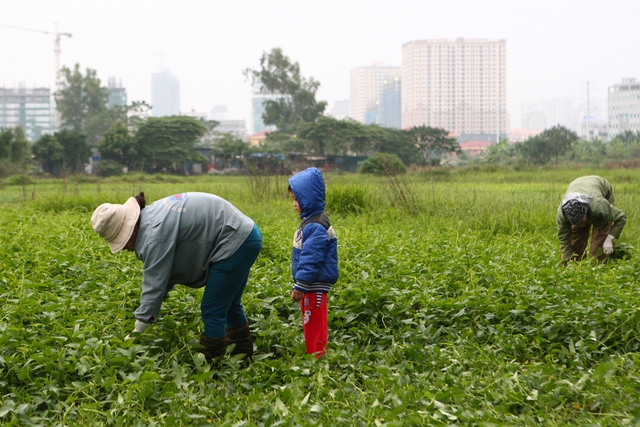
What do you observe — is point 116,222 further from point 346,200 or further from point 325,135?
point 325,135

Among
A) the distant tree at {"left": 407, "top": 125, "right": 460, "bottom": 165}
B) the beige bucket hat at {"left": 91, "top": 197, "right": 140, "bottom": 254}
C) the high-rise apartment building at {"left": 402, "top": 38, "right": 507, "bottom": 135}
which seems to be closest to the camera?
the beige bucket hat at {"left": 91, "top": 197, "right": 140, "bottom": 254}

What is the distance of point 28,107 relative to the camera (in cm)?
9819

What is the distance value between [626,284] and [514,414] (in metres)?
2.52

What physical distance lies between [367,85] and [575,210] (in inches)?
3883

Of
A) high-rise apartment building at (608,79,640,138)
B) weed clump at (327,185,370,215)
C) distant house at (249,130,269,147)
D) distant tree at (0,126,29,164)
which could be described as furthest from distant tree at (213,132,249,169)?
high-rise apartment building at (608,79,640,138)

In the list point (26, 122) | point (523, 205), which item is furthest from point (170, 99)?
point (523, 205)

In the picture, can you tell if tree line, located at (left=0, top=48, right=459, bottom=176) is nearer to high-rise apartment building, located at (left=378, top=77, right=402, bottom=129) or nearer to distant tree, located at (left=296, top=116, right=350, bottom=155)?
distant tree, located at (left=296, top=116, right=350, bottom=155)

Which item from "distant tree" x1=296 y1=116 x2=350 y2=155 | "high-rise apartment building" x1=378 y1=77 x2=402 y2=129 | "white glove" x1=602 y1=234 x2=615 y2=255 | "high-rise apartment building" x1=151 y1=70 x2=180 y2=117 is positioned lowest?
"white glove" x1=602 y1=234 x2=615 y2=255

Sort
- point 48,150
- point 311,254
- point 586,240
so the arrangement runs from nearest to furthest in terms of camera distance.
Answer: point 311,254 → point 586,240 → point 48,150

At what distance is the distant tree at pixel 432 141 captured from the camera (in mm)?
40000

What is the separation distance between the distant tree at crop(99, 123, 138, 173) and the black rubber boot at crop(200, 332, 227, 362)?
1325 inches

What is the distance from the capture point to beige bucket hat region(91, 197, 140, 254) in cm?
353

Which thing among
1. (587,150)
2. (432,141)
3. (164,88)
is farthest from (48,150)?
(164,88)

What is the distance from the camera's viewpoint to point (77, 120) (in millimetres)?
54594
